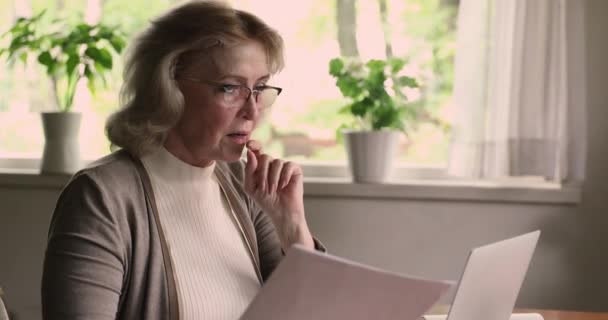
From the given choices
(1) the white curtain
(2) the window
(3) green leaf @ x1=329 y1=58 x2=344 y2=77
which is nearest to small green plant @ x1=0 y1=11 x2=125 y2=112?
(2) the window

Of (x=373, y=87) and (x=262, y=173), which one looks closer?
(x=262, y=173)

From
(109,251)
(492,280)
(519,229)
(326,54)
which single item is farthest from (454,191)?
(109,251)

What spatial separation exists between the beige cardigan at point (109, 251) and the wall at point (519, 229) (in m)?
1.32

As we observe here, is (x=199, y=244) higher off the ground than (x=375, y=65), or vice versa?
(x=375, y=65)

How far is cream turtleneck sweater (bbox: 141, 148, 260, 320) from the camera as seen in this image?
1.69 m

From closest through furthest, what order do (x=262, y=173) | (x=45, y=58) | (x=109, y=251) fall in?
(x=109, y=251) < (x=262, y=173) < (x=45, y=58)

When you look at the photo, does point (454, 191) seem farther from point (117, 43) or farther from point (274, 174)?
point (117, 43)

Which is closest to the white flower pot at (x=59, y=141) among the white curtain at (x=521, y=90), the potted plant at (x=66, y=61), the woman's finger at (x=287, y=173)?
the potted plant at (x=66, y=61)

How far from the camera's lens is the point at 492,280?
1442 mm

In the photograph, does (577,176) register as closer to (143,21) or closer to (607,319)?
(607,319)

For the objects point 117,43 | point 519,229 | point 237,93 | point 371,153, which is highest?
point 117,43

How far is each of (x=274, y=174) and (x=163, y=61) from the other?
34 centimetres

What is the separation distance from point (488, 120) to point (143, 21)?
1.28 metres

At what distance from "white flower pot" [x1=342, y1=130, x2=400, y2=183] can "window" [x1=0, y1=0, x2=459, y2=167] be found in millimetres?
217
